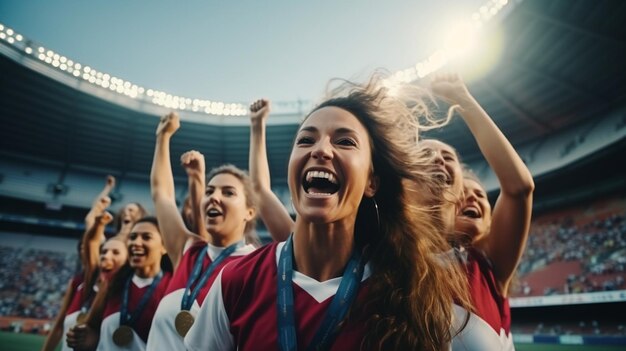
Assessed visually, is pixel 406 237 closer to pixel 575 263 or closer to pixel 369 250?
pixel 369 250

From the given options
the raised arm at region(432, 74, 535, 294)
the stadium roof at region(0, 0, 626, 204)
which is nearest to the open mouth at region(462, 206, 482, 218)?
the raised arm at region(432, 74, 535, 294)

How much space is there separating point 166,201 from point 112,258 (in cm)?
143

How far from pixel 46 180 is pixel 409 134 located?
2859 centimetres

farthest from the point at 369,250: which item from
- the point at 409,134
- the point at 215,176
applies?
the point at 215,176

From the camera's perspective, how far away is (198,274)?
2.27m

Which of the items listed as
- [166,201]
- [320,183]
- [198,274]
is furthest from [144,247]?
[320,183]

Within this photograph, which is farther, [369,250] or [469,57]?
[469,57]

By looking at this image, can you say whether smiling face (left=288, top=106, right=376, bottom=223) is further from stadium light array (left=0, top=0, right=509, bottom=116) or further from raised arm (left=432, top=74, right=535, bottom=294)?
stadium light array (left=0, top=0, right=509, bottom=116)

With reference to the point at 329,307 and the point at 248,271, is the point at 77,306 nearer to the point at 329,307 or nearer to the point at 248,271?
the point at 248,271

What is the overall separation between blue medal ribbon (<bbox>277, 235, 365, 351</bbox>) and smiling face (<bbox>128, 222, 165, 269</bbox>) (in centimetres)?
215

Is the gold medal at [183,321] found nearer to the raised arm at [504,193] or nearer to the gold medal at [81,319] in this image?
the gold medal at [81,319]

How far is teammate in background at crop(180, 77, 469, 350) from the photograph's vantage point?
4.15 feet

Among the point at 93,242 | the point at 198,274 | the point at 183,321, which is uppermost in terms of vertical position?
the point at 93,242

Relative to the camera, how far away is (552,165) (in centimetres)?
1953
